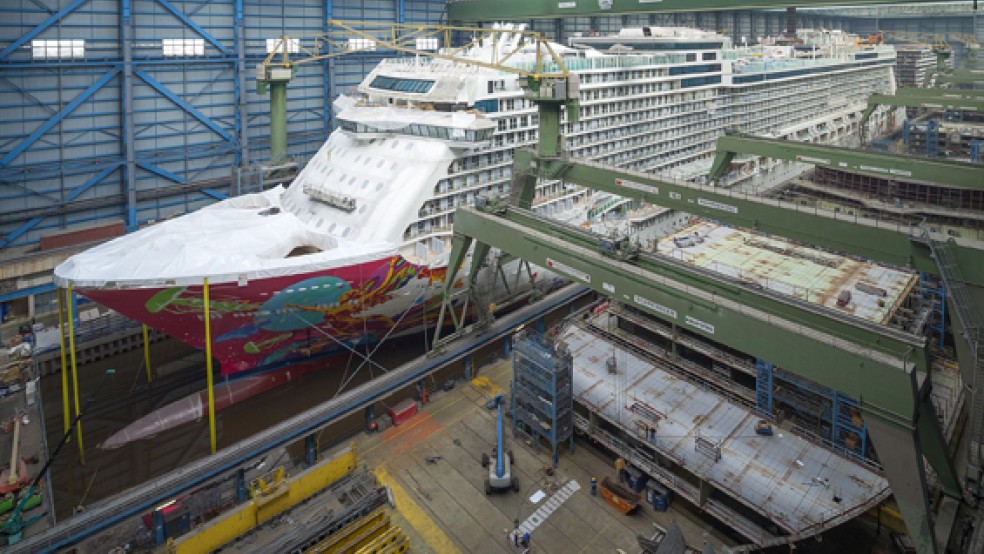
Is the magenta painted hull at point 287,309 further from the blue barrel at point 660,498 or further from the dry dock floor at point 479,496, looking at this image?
the blue barrel at point 660,498

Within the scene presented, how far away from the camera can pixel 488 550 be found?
41.2 ft

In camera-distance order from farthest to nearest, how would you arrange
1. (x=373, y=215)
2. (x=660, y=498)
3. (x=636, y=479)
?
1. (x=373, y=215)
2. (x=636, y=479)
3. (x=660, y=498)

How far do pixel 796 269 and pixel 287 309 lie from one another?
17534 millimetres

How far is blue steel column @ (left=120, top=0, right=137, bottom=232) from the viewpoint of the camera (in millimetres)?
26672

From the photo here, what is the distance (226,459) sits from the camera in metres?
14.2

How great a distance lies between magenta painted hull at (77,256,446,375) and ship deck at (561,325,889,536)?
5.84 meters

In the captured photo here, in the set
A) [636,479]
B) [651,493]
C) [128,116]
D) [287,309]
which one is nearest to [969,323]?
[651,493]

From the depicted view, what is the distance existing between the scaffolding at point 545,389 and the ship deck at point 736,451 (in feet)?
2.96

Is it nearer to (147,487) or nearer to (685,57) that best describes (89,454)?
(147,487)

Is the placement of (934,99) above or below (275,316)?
above

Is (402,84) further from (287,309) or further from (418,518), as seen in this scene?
(418,518)

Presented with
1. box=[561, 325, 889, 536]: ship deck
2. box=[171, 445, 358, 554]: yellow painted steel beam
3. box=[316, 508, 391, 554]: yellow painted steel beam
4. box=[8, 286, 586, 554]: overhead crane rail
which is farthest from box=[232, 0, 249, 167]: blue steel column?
box=[316, 508, 391, 554]: yellow painted steel beam

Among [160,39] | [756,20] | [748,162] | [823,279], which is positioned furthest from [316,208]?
[756,20]

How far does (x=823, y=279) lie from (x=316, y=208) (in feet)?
57.0
